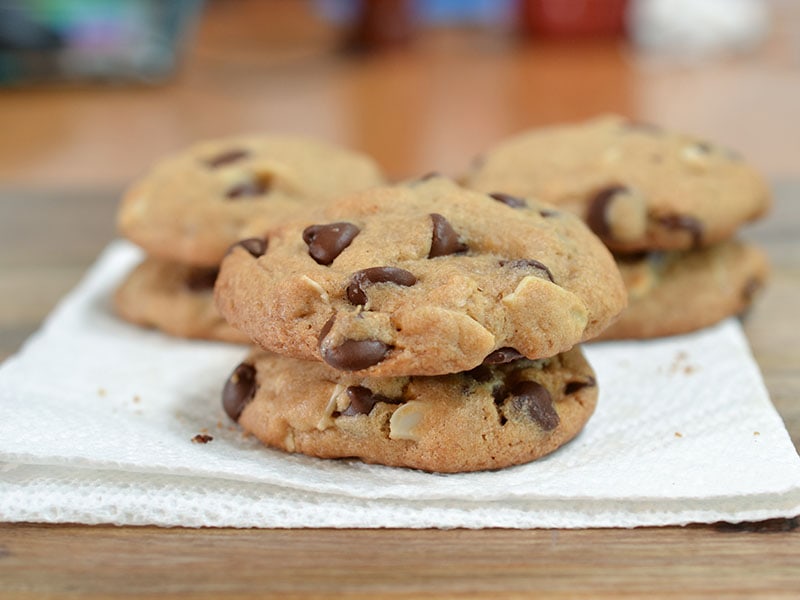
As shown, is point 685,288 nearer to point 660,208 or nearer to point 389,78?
point 660,208

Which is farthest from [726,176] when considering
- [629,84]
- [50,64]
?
[50,64]

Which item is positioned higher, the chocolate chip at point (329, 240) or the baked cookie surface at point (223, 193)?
the chocolate chip at point (329, 240)

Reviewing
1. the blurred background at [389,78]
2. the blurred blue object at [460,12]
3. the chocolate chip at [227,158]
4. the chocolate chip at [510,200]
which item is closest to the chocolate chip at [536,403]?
the chocolate chip at [510,200]

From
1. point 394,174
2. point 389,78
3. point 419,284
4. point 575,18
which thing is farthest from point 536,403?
point 575,18

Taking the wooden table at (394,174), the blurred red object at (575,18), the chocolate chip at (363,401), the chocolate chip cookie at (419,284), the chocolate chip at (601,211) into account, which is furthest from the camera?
the blurred red object at (575,18)

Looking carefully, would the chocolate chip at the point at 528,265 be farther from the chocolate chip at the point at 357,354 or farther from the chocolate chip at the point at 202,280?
the chocolate chip at the point at 202,280

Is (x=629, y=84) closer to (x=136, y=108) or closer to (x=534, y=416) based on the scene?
(x=136, y=108)
